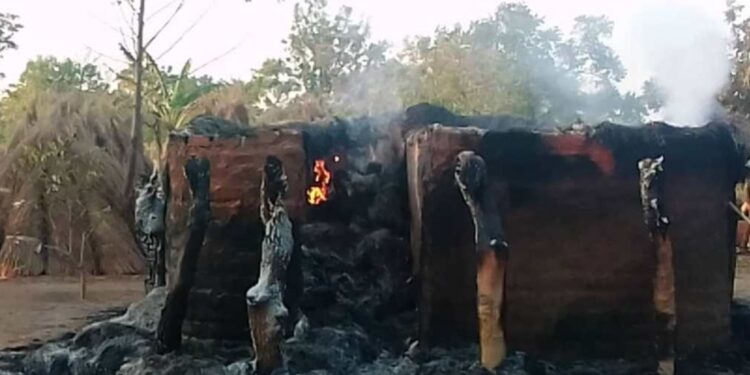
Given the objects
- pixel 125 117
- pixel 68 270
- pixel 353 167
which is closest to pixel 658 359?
pixel 353 167

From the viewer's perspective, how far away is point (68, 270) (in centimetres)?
1661

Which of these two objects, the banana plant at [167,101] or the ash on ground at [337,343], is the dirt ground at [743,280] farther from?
the banana plant at [167,101]

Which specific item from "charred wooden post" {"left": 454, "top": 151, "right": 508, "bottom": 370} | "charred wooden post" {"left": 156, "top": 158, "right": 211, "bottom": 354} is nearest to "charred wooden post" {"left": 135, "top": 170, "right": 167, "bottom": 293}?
"charred wooden post" {"left": 156, "top": 158, "right": 211, "bottom": 354}

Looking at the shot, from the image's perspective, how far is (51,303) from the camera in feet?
41.3

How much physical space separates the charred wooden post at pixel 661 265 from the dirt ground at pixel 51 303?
18.0ft

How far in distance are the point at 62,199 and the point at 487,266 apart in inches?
438

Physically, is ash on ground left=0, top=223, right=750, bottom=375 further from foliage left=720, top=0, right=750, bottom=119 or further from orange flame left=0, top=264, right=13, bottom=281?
foliage left=720, top=0, right=750, bottom=119

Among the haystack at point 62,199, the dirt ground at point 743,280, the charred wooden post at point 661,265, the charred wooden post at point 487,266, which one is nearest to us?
the charred wooden post at point 487,266

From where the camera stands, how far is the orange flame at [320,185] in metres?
9.97

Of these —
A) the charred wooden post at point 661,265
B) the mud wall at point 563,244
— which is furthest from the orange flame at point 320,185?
the charred wooden post at point 661,265

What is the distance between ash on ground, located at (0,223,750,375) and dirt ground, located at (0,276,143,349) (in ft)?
2.02

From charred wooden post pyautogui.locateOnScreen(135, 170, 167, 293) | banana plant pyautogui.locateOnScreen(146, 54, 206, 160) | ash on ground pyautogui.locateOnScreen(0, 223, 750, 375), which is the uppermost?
banana plant pyautogui.locateOnScreen(146, 54, 206, 160)

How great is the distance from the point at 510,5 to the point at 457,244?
18.5m

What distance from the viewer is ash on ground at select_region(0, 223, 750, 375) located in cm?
827
